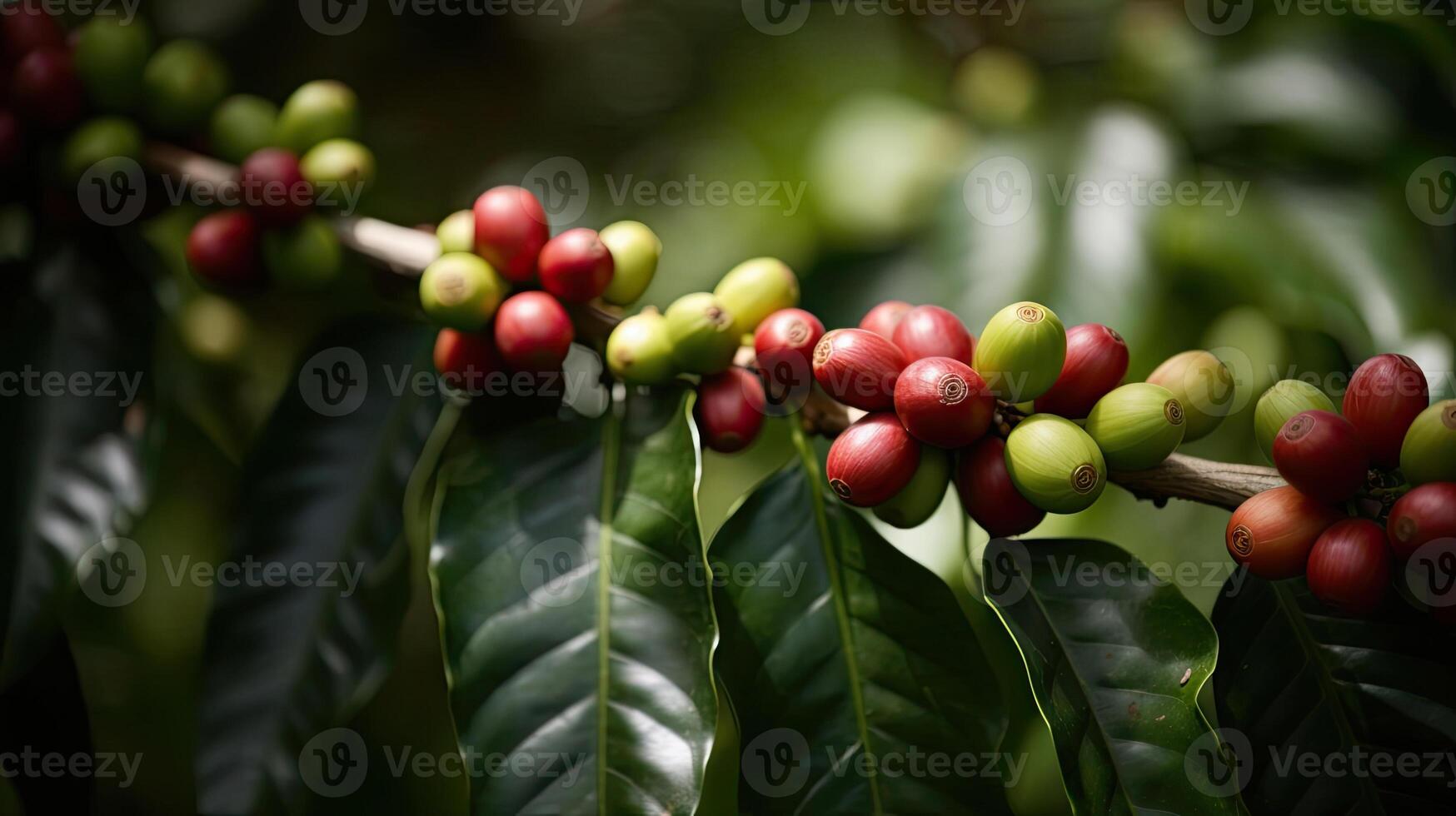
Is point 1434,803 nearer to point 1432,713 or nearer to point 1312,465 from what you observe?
point 1432,713

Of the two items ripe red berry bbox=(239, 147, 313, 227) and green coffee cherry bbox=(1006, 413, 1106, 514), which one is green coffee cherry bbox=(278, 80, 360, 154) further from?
green coffee cherry bbox=(1006, 413, 1106, 514)

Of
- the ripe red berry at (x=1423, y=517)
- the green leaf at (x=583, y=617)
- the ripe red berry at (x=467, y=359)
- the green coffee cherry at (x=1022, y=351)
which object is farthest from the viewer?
the ripe red berry at (x=467, y=359)

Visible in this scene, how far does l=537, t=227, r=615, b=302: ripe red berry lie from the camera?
0.87 metres

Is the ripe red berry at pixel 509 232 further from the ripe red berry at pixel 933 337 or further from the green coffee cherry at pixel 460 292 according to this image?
the ripe red berry at pixel 933 337

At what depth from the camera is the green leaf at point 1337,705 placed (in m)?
0.74

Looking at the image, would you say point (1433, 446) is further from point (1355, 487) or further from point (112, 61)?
point (112, 61)

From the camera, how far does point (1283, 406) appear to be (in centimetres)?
69

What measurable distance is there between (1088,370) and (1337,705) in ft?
1.16

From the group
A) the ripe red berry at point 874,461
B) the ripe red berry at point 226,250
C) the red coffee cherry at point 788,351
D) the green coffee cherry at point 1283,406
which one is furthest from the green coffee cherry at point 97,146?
the green coffee cherry at point 1283,406

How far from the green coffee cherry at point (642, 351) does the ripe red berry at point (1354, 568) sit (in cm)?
54

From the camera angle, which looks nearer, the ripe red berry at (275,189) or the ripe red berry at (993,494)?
the ripe red berry at (993,494)

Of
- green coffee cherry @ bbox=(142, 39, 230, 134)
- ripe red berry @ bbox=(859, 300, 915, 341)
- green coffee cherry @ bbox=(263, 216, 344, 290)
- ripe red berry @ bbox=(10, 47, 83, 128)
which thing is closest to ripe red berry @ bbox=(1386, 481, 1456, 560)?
ripe red berry @ bbox=(859, 300, 915, 341)

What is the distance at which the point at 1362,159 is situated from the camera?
136cm

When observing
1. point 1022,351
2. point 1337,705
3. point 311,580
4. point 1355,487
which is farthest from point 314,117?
point 1337,705
